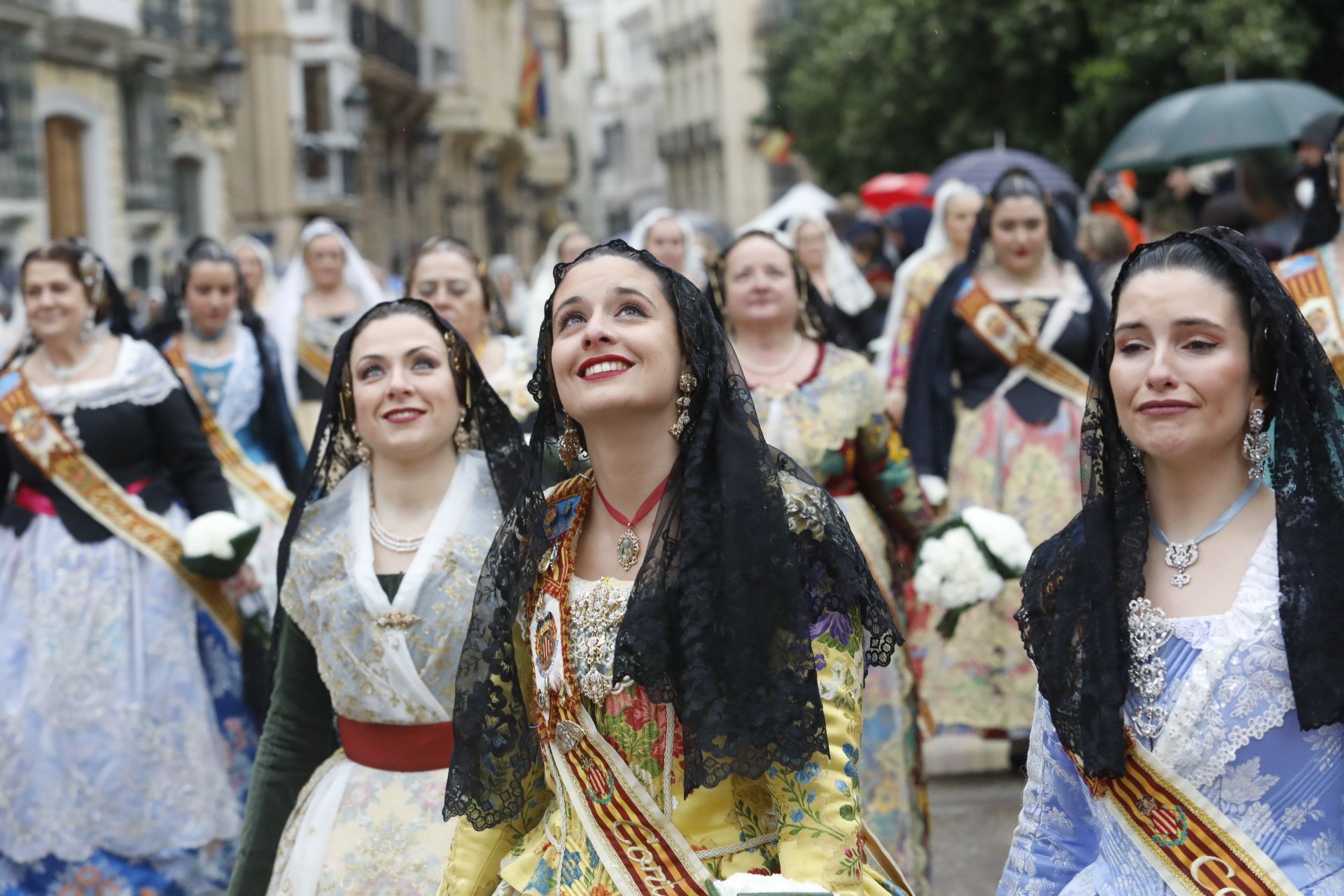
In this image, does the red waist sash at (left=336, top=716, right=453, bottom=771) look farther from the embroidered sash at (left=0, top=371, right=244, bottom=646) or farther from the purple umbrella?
the purple umbrella

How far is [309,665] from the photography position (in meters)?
4.08

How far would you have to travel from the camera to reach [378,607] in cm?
392

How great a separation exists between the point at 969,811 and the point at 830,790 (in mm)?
A: 4337

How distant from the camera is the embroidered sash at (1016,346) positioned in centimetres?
Answer: 701

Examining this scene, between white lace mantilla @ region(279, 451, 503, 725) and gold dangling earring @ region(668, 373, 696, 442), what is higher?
gold dangling earring @ region(668, 373, 696, 442)

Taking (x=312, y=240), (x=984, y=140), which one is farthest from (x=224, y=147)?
(x=312, y=240)

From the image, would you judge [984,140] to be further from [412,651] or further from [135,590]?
[412,651]

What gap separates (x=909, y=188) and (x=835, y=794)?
52.4 ft

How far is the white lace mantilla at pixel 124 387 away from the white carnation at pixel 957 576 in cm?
253

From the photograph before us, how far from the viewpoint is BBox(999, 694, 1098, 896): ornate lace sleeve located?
2955mm

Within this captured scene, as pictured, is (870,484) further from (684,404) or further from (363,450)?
Answer: (684,404)

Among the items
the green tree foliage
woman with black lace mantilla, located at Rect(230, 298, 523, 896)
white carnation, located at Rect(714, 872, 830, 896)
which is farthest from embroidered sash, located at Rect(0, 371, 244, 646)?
the green tree foliage

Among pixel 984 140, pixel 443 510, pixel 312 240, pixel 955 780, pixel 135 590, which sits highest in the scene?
pixel 984 140

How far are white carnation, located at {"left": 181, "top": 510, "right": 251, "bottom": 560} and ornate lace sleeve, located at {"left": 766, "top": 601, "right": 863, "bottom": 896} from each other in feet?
10.7
